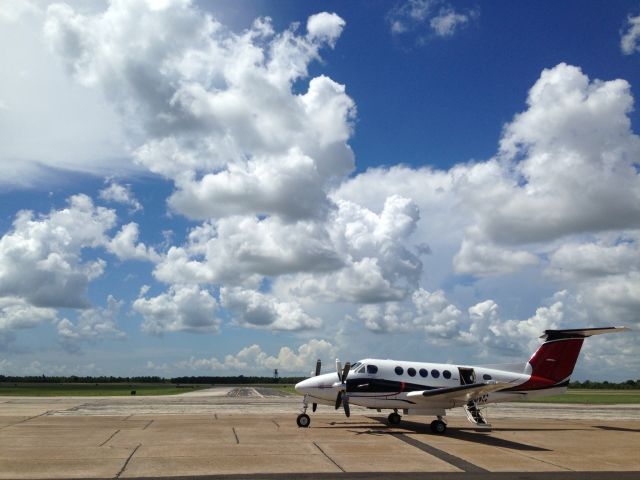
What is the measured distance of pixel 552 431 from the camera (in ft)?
87.5

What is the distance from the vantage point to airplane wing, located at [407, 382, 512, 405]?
79.9 ft

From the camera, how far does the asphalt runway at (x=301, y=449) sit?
14.9 m

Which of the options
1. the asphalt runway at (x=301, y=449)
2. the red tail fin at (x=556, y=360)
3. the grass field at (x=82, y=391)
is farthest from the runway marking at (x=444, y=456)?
the grass field at (x=82, y=391)

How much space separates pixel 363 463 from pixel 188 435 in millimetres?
8806

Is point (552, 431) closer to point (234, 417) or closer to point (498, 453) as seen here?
point (498, 453)

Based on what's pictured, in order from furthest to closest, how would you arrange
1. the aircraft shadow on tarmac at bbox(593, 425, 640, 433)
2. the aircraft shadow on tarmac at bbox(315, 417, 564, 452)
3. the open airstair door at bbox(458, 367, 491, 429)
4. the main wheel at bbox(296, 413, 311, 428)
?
the aircraft shadow on tarmac at bbox(593, 425, 640, 433), the main wheel at bbox(296, 413, 311, 428), the open airstair door at bbox(458, 367, 491, 429), the aircraft shadow on tarmac at bbox(315, 417, 564, 452)

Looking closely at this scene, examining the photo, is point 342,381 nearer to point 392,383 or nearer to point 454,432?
point 392,383

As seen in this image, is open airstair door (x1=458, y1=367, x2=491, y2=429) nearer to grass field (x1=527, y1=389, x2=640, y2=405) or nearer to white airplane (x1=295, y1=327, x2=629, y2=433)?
white airplane (x1=295, y1=327, x2=629, y2=433)

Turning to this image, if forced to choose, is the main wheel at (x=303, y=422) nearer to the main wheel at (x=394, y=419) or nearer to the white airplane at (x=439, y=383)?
the white airplane at (x=439, y=383)

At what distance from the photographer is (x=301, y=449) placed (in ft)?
61.5

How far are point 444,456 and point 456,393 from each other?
720 cm

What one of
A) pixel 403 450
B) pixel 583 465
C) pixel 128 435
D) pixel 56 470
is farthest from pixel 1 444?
pixel 583 465

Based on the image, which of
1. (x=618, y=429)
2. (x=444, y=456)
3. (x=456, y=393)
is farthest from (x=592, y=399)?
(x=444, y=456)

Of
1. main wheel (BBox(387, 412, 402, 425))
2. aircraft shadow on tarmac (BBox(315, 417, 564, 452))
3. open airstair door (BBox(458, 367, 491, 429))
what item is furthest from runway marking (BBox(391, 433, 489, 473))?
main wheel (BBox(387, 412, 402, 425))
